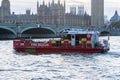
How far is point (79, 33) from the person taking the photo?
45844 mm

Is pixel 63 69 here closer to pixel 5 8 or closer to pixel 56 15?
pixel 56 15

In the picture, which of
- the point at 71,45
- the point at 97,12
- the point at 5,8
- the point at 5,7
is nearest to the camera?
the point at 71,45

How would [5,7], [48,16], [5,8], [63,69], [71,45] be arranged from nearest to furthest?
1. [63,69]
2. [71,45]
3. [48,16]
4. [5,8]
5. [5,7]

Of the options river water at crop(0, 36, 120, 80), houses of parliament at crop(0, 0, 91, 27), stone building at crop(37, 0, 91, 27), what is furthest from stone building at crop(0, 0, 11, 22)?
river water at crop(0, 36, 120, 80)

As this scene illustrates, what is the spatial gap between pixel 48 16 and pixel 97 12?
31243 millimetres

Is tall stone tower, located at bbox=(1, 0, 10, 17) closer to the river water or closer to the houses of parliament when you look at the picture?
the houses of parliament

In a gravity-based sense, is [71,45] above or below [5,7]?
below

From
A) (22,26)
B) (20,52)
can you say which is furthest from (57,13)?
(20,52)

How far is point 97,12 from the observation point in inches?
7485

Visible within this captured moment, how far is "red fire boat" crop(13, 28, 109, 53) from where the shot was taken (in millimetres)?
45250

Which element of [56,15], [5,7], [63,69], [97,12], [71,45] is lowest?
[63,69]

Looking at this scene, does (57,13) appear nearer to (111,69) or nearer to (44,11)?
(44,11)

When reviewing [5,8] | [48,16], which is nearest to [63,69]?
[48,16]

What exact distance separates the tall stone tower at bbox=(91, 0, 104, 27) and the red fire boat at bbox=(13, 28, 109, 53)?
137716 millimetres
